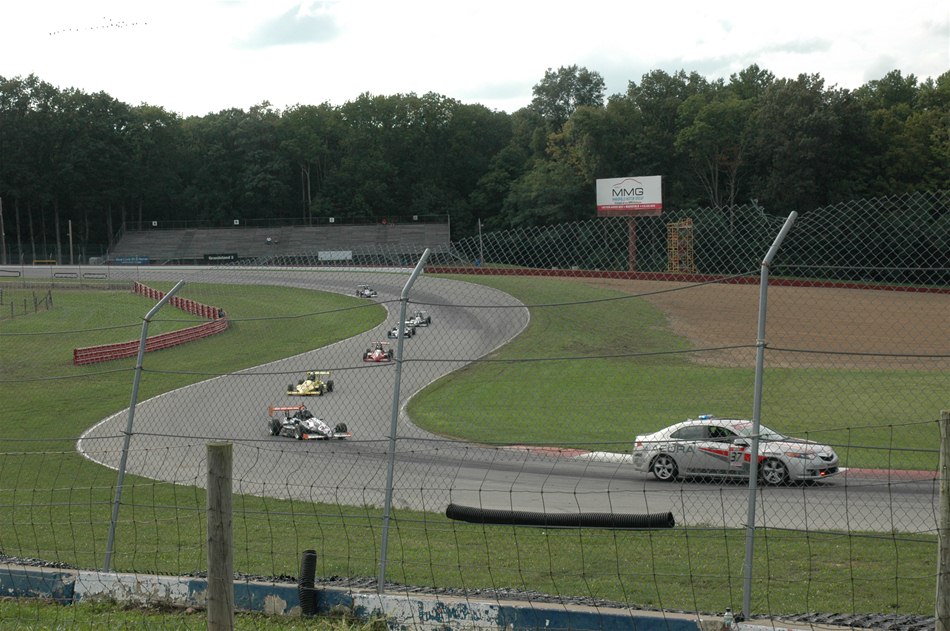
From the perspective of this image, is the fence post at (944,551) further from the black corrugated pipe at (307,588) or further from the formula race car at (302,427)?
the formula race car at (302,427)

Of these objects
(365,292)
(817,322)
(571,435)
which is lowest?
(571,435)

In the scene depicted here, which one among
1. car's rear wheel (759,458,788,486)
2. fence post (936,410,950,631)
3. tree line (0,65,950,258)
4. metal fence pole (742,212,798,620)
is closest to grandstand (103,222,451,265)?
tree line (0,65,950,258)

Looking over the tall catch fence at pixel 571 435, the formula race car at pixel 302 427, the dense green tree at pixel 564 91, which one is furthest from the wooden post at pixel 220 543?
the dense green tree at pixel 564 91

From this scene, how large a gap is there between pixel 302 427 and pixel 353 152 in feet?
278

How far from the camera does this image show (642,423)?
21.7m

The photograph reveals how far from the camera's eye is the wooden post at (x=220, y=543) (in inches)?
186

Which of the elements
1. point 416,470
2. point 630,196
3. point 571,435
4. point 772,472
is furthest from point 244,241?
point 772,472

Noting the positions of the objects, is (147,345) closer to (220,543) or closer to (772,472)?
(772,472)

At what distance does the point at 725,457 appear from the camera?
52.2ft

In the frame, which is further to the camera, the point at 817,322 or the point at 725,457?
the point at 817,322

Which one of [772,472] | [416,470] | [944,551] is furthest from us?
[416,470]

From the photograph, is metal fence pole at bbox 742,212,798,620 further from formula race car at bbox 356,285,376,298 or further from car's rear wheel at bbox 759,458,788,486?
formula race car at bbox 356,285,376,298

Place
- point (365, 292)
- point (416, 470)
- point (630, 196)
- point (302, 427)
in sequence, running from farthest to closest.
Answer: point (630, 196) < point (365, 292) < point (302, 427) < point (416, 470)

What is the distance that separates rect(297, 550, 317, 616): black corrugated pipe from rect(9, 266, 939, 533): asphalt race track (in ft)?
6.22
